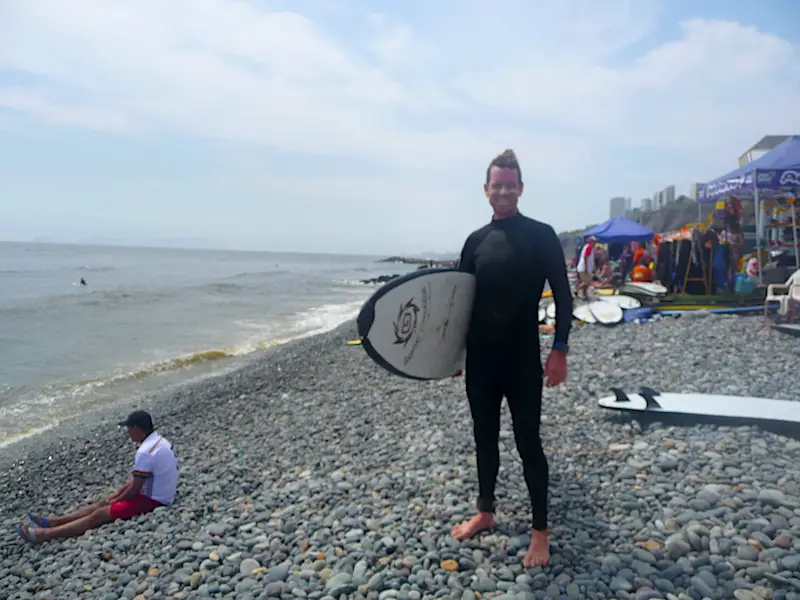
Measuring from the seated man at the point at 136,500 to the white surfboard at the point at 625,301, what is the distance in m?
9.46

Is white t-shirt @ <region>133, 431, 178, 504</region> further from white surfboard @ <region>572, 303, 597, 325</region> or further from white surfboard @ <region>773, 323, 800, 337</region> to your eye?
white surfboard @ <region>572, 303, 597, 325</region>

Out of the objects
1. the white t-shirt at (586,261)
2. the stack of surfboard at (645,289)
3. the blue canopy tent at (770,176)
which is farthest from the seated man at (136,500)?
the white t-shirt at (586,261)

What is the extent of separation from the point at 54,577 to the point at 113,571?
Answer: 1.94 feet

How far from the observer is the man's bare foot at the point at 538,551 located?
2.81m

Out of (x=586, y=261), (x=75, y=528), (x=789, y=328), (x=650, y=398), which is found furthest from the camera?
(x=586, y=261)

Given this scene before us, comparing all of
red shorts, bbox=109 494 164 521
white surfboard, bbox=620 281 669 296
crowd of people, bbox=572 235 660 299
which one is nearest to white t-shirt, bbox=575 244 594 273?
crowd of people, bbox=572 235 660 299

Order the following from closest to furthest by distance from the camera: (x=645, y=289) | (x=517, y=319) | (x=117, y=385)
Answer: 1. (x=517, y=319)
2. (x=117, y=385)
3. (x=645, y=289)

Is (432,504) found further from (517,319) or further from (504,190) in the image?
(504,190)

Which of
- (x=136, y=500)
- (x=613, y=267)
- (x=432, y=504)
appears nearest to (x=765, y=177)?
(x=613, y=267)

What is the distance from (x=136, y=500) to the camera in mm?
4715

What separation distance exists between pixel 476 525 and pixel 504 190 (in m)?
1.84

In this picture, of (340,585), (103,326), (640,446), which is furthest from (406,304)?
(103,326)

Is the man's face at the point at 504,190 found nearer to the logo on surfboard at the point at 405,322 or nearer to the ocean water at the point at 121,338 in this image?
the logo on surfboard at the point at 405,322

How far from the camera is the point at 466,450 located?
462 centimetres
